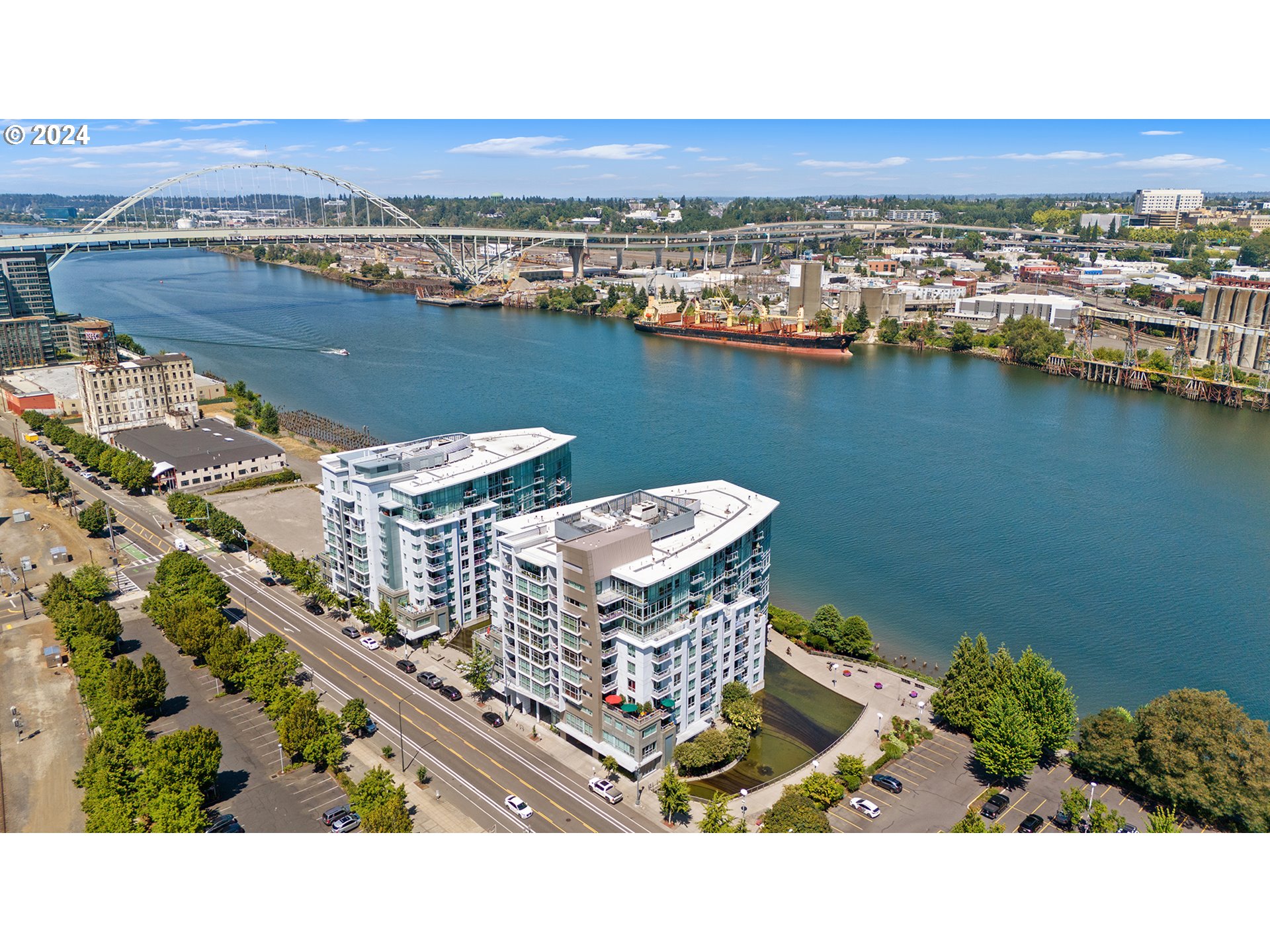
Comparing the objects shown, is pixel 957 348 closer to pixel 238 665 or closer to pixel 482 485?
pixel 482 485

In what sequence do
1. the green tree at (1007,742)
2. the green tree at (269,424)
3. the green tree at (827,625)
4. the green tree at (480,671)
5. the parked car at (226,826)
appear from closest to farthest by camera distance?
the parked car at (226,826) < the green tree at (1007,742) < the green tree at (480,671) < the green tree at (827,625) < the green tree at (269,424)

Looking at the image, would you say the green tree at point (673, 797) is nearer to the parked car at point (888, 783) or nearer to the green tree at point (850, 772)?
the green tree at point (850, 772)

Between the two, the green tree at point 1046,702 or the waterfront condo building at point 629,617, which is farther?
the green tree at point 1046,702

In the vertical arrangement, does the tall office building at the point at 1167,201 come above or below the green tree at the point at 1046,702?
above

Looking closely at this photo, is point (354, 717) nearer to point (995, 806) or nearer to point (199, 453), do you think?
point (995, 806)

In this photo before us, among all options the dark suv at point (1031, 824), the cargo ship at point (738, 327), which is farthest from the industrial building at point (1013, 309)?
the dark suv at point (1031, 824)

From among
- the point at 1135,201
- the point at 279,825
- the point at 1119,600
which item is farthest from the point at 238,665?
the point at 1135,201

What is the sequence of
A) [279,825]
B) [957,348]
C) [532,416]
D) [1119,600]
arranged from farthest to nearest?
1. [957,348]
2. [532,416]
3. [1119,600]
4. [279,825]
